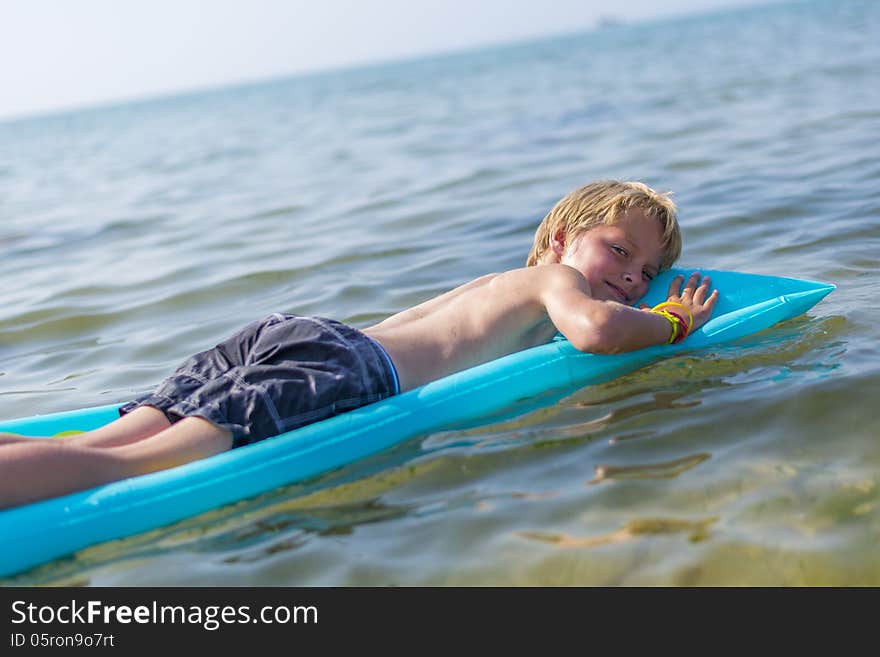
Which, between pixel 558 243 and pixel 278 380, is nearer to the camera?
pixel 278 380

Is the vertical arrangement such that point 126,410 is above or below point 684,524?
above

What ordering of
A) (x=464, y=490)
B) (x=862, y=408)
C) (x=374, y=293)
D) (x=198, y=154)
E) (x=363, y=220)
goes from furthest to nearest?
1. (x=198, y=154)
2. (x=363, y=220)
3. (x=374, y=293)
4. (x=862, y=408)
5. (x=464, y=490)

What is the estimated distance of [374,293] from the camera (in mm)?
5609

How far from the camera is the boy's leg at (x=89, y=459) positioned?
9.01 ft

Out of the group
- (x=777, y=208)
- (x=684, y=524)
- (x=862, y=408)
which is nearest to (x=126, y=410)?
(x=684, y=524)

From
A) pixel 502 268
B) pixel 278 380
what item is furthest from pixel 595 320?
pixel 502 268

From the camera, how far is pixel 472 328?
354 cm

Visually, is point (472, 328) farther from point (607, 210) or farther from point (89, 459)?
point (89, 459)

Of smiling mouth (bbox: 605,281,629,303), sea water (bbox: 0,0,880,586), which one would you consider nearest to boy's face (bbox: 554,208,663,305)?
smiling mouth (bbox: 605,281,629,303)

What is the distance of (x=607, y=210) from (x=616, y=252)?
0.16 meters

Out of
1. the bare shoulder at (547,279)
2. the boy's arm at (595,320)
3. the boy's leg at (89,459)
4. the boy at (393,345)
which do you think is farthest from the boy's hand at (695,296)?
the boy's leg at (89,459)

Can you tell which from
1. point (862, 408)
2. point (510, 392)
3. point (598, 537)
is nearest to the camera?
point (598, 537)
